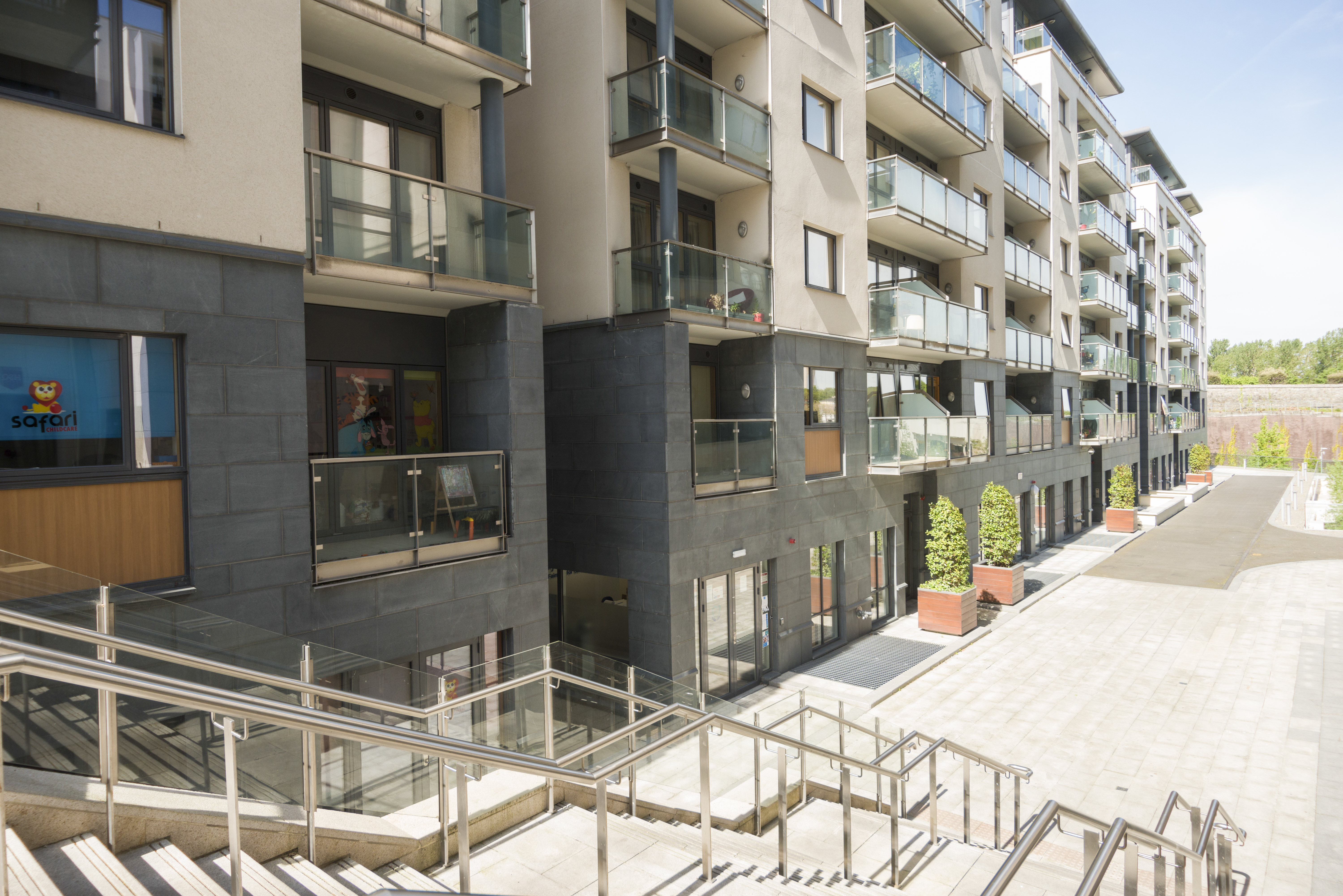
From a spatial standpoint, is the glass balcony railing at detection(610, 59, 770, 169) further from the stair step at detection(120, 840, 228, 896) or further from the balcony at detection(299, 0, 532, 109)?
the stair step at detection(120, 840, 228, 896)

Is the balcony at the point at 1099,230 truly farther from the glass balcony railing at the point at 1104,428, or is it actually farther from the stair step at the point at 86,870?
the stair step at the point at 86,870

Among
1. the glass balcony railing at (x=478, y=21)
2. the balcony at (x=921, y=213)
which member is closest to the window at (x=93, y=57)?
the glass balcony railing at (x=478, y=21)

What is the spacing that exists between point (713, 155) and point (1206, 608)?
51.2 ft

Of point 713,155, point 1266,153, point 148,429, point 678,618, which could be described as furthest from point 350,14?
point 1266,153

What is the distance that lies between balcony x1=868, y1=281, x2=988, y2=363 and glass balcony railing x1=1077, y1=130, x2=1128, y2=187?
15.2 meters

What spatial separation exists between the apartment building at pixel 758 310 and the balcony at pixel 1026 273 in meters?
0.92

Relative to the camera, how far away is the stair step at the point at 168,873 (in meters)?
3.38

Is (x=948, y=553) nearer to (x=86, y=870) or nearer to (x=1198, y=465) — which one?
Answer: (x=86, y=870)

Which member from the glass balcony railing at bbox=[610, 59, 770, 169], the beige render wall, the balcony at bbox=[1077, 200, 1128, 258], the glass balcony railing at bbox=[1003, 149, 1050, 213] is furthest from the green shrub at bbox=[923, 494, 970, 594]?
the balcony at bbox=[1077, 200, 1128, 258]

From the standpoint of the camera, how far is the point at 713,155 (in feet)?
40.0

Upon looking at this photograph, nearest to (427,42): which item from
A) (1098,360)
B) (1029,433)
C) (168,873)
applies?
(168,873)

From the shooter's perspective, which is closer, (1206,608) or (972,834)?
(972,834)

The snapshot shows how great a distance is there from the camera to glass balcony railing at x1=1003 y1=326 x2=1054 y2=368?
2283 centimetres

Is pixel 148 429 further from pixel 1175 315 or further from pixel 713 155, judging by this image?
pixel 1175 315
